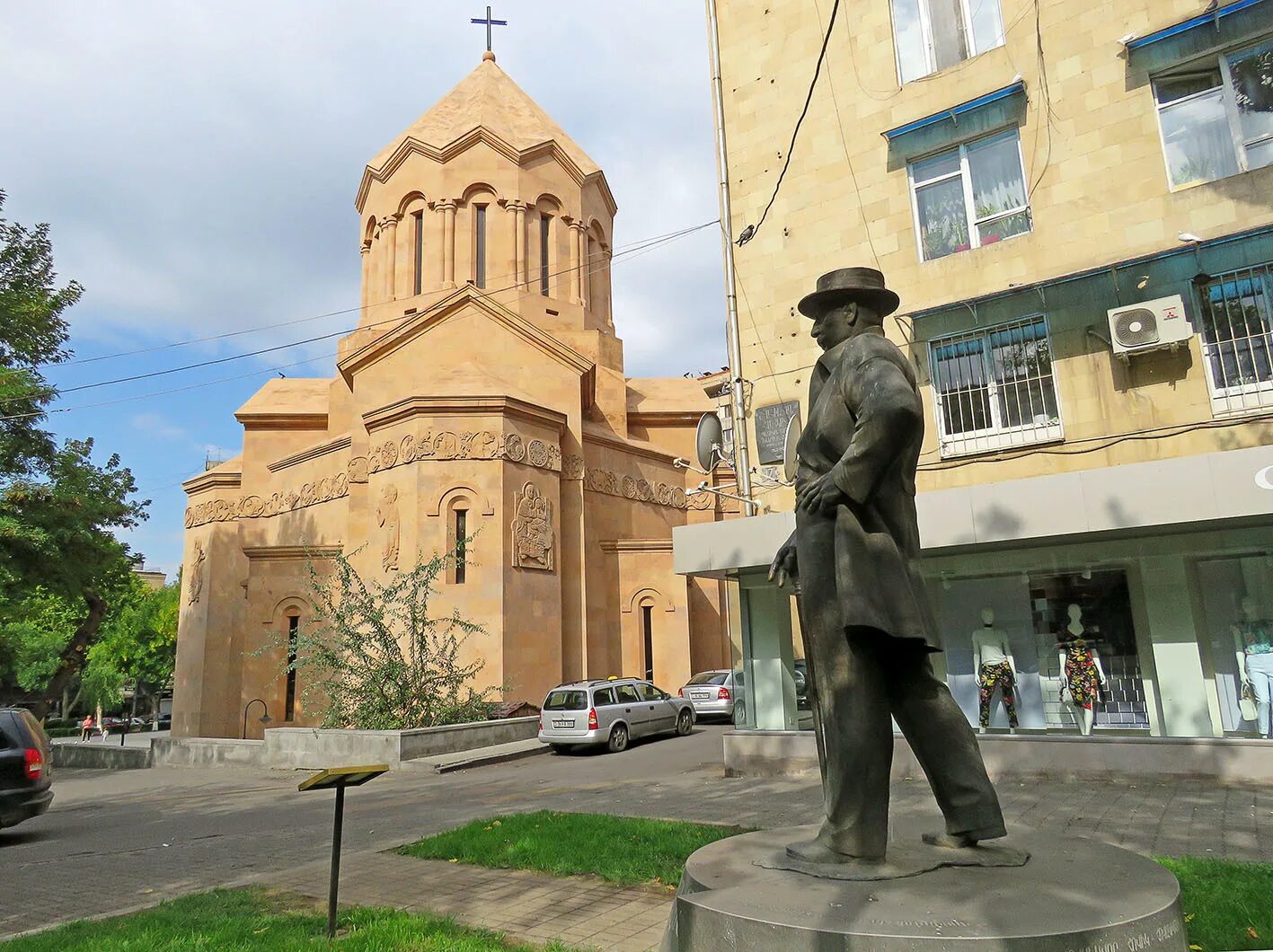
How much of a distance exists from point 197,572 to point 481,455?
46.5 feet

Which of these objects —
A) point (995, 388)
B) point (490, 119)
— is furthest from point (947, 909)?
point (490, 119)

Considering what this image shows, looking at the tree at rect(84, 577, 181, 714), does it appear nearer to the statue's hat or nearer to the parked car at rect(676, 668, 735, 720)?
the parked car at rect(676, 668, 735, 720)

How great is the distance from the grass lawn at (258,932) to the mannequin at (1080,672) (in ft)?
28.2

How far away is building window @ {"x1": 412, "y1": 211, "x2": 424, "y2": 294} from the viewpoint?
3041 cm

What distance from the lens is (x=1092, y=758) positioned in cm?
1049

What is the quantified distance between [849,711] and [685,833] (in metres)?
4.28

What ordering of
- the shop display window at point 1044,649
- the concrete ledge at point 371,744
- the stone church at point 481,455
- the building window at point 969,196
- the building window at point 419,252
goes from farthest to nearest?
the building window at point 419,252
the stone church at point 481,455
the concrete ledge at point 371,744
the building window at point 969,196
the shop display window at point 1044,649

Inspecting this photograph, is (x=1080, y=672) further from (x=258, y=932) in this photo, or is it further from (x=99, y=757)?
(x=99, y=757)

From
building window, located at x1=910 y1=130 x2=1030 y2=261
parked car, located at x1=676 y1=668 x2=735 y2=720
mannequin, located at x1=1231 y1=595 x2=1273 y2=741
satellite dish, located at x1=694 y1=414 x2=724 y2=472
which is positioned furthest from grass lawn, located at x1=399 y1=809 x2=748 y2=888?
parked car, located at x1=676 y1=668 x2=735 y2=720

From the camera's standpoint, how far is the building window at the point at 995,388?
11.7 m

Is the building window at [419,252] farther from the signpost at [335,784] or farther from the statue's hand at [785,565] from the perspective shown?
the statue's hand at [785,565]

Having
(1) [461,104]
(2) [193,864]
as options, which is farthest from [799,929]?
(1) [461,104]

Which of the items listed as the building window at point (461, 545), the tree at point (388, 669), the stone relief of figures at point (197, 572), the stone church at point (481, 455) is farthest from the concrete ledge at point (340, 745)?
the stone relief of figures at point (197, 572)

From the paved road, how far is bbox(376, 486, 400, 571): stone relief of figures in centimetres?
671
